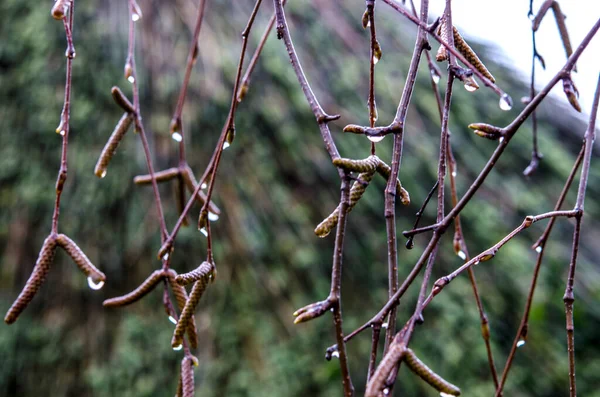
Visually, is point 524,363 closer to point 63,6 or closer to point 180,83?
point 180,83

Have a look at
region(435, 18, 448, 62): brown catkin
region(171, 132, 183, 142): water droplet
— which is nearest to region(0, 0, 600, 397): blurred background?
region(171, 132, 183, 142): water droplet

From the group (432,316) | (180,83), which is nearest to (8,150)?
(180,83)

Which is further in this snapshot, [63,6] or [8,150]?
[8,150]

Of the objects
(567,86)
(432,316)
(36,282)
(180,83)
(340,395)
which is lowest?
(340,395)

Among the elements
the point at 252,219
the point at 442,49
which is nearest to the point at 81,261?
the point at 442,49

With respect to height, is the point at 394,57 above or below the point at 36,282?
below

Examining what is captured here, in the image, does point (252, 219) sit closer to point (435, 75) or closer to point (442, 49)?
point (435, 75)

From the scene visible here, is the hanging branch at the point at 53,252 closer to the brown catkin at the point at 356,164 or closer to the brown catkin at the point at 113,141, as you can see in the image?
the brown catkin at the point at 113,141
